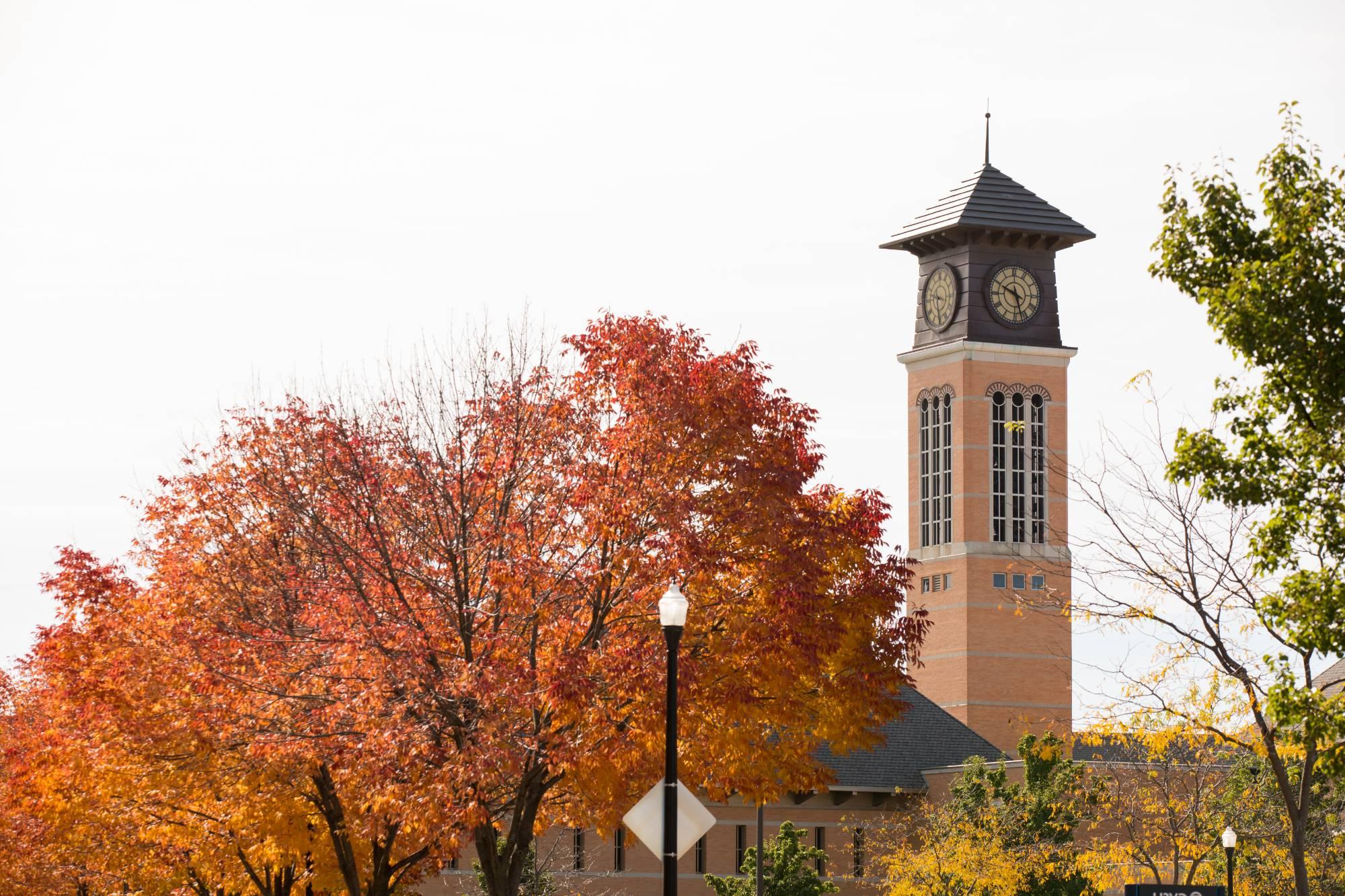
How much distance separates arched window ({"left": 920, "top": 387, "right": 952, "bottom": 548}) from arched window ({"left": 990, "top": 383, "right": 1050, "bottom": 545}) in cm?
201

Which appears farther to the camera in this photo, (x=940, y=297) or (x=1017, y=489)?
(x=940, y=297)

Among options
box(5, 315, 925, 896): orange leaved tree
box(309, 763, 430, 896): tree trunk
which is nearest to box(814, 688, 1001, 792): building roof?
box(309, 763, 430, 896): tree trunk

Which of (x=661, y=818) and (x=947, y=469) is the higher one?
(x=947, y=469)

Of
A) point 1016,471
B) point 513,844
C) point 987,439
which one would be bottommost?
point 513,844

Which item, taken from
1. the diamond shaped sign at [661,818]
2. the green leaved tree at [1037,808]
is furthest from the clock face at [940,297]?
the diamond shaped sign at [661,818]

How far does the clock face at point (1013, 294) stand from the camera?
295 ft

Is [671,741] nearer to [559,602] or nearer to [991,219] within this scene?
[559,602]

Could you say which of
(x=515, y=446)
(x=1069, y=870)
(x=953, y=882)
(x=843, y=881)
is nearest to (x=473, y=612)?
(x=515, y=446)

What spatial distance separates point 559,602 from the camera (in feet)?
79.7

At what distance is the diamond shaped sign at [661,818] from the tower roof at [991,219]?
71.8 meters

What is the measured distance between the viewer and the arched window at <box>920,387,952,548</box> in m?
88.6

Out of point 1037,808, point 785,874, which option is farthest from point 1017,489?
point 785,874

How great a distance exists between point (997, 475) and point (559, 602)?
216ft

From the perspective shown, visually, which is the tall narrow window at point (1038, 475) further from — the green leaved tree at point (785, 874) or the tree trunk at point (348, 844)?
the tree trunk at point (348, 844)
